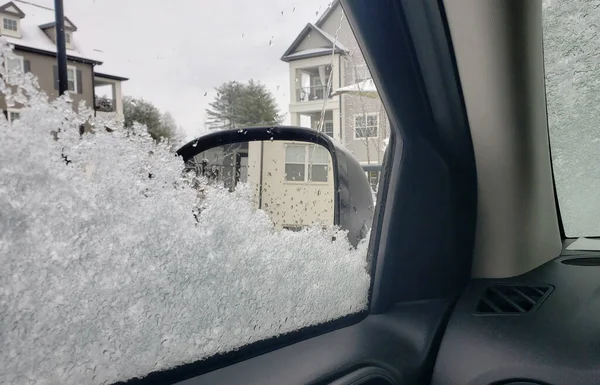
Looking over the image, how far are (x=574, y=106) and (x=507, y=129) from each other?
49 centimetres

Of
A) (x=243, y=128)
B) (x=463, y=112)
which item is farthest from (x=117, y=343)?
(x=463, y=112)

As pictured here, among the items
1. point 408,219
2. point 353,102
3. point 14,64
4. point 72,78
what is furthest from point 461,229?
point 14,64

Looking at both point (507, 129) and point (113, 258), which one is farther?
point (507, 129)

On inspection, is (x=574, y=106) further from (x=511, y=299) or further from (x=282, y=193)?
(x=282, y=193)

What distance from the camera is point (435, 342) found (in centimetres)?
177

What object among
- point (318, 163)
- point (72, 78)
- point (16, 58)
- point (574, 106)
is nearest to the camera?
point (16, 58)

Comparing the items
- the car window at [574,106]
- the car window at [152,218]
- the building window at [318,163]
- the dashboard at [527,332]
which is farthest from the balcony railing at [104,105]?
the car window at [574,106]

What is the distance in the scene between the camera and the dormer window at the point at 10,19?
87 centimetres

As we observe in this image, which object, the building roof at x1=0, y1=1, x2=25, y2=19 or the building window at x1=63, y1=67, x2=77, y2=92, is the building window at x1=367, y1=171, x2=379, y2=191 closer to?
the building window at x1=63, y1=67, x2=77, y2=92

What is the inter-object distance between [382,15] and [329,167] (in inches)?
22.8

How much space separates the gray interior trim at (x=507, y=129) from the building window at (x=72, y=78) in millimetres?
1216

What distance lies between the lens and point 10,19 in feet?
2.93

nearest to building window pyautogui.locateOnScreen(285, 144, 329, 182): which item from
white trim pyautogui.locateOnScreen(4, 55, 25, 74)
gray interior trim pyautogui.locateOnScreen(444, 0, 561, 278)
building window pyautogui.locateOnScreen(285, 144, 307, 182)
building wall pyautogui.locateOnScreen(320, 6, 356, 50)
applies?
building window pyautogui.locateOnScreen(285, 144, 307, 182)

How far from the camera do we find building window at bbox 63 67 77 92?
1004mm
